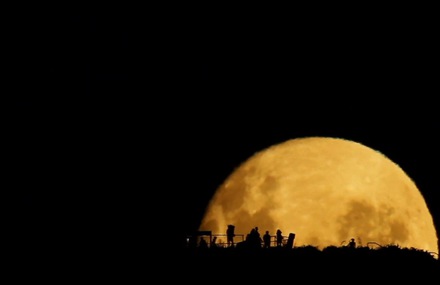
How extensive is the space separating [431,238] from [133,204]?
Result: 1489 cm

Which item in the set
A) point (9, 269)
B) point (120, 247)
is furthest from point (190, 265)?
point (9, 269)

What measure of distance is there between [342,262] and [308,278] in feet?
3.78

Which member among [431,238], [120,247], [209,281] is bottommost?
[209,281]

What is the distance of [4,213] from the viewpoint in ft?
86.2

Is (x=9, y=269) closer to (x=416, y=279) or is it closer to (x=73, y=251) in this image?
(x=73, y=251)

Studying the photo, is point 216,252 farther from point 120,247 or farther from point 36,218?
point 36,218

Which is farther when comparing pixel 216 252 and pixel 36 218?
pixel 36 218

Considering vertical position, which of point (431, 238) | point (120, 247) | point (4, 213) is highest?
point (431, 238)

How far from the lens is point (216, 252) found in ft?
65.0

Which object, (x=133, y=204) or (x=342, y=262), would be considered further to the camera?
(x=133, y=204)

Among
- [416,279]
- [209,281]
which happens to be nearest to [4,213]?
[209,281]

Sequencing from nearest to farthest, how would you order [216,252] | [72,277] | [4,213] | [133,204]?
[72,277] < [216,252] < [4,213] < [133,204]

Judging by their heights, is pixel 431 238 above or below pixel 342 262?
above

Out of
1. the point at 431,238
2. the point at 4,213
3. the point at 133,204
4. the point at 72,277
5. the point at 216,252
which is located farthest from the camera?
the point at 431,238
